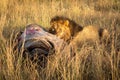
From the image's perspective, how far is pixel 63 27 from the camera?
7.31 meters

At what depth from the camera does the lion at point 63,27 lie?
717cm

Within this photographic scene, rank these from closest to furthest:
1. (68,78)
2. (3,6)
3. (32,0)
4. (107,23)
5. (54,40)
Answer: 1. (68,78)
2. (54,40)
3. (107,23)
4. (3,6)
5. (32,0)

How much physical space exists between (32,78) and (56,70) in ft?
1.10

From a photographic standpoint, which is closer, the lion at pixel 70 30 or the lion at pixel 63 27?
the lion at pixel 70 30

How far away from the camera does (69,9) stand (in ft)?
30.7

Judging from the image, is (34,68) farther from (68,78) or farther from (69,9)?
(69,9)

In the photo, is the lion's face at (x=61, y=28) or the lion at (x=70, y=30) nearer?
the lion at (x=70, y=30)

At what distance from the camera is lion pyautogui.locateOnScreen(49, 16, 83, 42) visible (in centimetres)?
717

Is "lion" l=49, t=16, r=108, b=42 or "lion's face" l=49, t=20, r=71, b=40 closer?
"lion" l=49, t=16, r=108, b=42

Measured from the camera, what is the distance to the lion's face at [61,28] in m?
7.15

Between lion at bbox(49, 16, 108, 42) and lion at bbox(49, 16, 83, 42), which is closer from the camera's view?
lion at bbox(49, 16, 108, 42)

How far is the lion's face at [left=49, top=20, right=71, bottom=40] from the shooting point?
23.5 feet

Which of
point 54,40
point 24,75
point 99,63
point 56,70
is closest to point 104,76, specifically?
point 99,63

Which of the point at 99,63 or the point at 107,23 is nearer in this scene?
the point at 99,63
